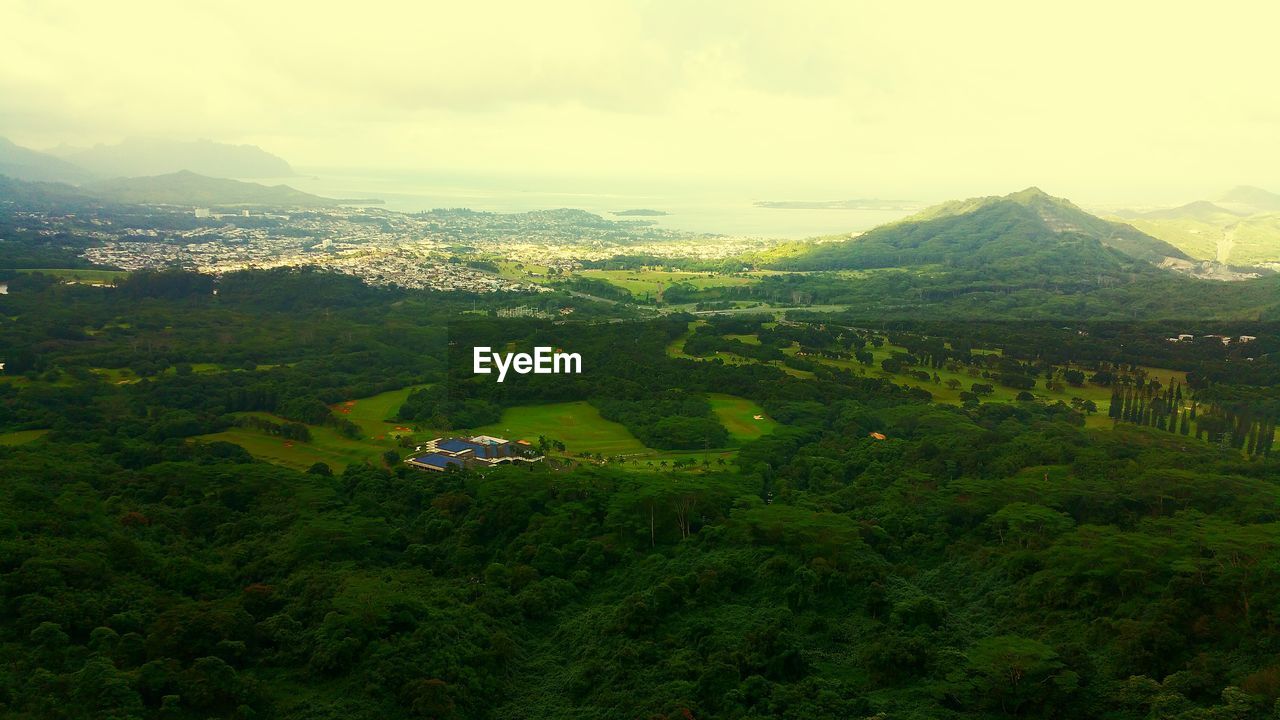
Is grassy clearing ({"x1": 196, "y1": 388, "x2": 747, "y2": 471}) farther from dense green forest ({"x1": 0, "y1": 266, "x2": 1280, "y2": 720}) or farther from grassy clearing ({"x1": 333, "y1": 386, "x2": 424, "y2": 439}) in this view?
dense green forest ({"x1": 0, "y1": 266, "x2": 1280, "y2": 720})

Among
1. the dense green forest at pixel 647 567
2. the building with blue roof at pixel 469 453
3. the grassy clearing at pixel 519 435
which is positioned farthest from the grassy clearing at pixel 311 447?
the building with blue roof at pixel 469 453

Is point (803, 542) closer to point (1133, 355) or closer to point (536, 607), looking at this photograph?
point (536, 607)

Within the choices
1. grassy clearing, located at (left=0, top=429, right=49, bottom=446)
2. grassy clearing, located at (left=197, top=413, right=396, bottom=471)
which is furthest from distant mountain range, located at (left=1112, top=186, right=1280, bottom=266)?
grassy clearing, located at (left=0, top=429, right=49, bottom=446)

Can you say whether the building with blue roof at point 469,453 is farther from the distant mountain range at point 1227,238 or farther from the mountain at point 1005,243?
the distant mountain range at point 1227,238

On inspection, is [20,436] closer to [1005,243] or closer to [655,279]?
[655,279]

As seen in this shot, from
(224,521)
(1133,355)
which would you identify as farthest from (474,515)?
(1133,355)

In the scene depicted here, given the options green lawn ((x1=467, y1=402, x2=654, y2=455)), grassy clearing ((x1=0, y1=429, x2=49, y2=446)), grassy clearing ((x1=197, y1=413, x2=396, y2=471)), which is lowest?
grassy clearing ((x1=197, y1=413, x2=396, y2=471))
